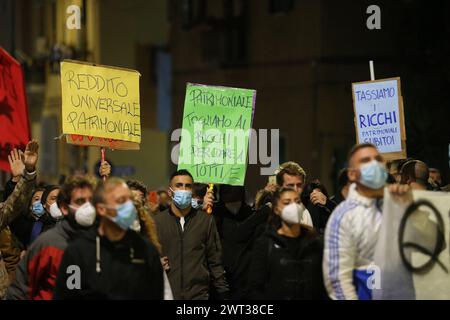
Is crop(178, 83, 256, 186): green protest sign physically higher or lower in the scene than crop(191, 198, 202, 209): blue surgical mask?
higher

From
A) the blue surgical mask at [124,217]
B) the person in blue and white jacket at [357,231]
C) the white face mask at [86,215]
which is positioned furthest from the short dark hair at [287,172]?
the blue surgical mask at [124,217]

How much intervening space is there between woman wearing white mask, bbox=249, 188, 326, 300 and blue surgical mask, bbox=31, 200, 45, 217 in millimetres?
3156

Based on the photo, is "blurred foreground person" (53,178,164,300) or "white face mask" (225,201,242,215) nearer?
"blurred foreground person" (53,178,164,300)

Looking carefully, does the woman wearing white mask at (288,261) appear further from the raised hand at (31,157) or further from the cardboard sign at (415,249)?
the raised hand at (31,157)

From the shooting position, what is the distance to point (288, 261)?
773cm

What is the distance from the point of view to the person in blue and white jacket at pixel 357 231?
23.5 ft

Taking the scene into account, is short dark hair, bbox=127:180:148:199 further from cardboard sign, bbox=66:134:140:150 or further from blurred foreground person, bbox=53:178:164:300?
blurred foreground person, bbox=53:178:164:300

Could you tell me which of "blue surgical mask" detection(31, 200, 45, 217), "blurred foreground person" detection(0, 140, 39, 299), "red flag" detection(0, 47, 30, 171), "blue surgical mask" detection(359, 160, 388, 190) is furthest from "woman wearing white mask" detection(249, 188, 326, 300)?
"red flag" detection(0, 47, 30, 171)

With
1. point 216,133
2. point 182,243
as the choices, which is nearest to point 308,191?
point 216,133

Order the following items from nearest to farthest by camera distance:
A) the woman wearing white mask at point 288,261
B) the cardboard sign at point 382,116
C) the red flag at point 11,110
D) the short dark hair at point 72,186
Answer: the woman wearing white mask at point 288,261 → the short dark hair at point 72,186 → the cardboard sign at point 382,116 → the red flag at point 11,110

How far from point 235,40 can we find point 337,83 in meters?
3.86

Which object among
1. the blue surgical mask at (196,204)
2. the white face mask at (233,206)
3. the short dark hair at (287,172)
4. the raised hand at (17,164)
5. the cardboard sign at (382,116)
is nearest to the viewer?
the short dark hair at (287,172)

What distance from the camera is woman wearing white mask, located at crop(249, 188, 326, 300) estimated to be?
25.2 ft

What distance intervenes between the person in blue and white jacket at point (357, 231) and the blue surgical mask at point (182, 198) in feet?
7.63
